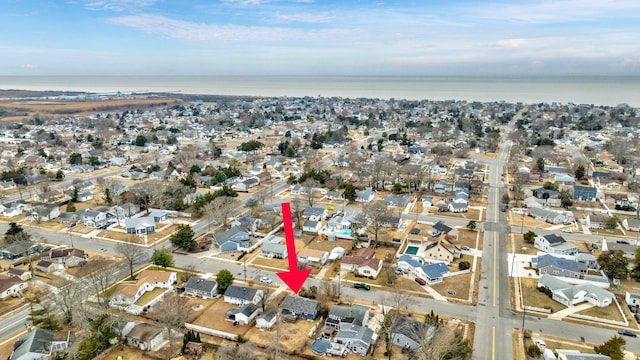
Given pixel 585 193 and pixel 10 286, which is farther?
pixel 585 193

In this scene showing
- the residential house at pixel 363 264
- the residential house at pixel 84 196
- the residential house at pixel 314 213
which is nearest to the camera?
the residential house at pixel 363 264

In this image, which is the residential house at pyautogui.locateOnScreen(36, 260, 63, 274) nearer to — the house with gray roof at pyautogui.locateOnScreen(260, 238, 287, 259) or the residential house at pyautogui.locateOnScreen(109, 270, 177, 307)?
the residential house at pyautogui.locateOnScreen(109, 270, 177, 307)

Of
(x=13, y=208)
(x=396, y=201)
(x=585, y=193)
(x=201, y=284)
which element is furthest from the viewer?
(x=585, y=193)

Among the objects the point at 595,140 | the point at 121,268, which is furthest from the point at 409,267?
the point at 595,140

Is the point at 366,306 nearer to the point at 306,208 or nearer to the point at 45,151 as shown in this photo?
the point at 306,208

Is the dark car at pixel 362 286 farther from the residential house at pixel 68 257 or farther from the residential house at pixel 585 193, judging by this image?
the residential house at pixel 585 193

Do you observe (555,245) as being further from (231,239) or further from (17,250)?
(17,250)

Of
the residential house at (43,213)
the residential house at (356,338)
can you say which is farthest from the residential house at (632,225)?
the residential house at (43,213)

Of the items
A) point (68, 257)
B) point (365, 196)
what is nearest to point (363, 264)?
point (365, 196)
